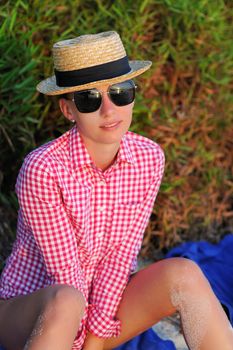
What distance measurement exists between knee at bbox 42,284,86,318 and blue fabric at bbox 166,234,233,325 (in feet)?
4.28

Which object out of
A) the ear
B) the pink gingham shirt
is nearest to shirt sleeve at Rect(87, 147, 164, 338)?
the pink gingham shirt

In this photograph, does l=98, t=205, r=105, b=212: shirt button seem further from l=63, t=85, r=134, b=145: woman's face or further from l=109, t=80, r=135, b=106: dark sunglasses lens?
l=109, t=80, r=135, b=106: dark sunglasses lens

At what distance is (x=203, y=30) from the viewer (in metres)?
4.72

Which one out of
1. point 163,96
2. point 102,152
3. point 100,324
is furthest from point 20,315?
point 163,96

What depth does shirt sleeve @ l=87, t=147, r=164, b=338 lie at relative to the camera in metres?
3.37

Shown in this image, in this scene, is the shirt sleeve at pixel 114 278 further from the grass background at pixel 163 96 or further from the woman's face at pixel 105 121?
the grass background at pixel 163 96

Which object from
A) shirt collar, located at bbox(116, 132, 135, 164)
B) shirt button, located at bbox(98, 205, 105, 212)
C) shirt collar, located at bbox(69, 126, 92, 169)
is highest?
shirt collar, located at bbox(69, 126, 92, 169)

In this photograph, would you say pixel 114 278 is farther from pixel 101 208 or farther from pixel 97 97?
pixel 97 97

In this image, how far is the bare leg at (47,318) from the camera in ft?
9.64

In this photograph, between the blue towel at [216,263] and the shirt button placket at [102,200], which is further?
the blue towel at [216,263]

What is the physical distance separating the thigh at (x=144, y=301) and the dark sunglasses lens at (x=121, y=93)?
2.21 feet

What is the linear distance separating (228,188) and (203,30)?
39.7 inches

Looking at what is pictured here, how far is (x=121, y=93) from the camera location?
3.21m

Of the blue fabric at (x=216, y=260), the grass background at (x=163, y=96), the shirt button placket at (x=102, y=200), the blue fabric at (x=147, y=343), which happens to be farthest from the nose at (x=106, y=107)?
the blue fabric at (x=216, y=260)
